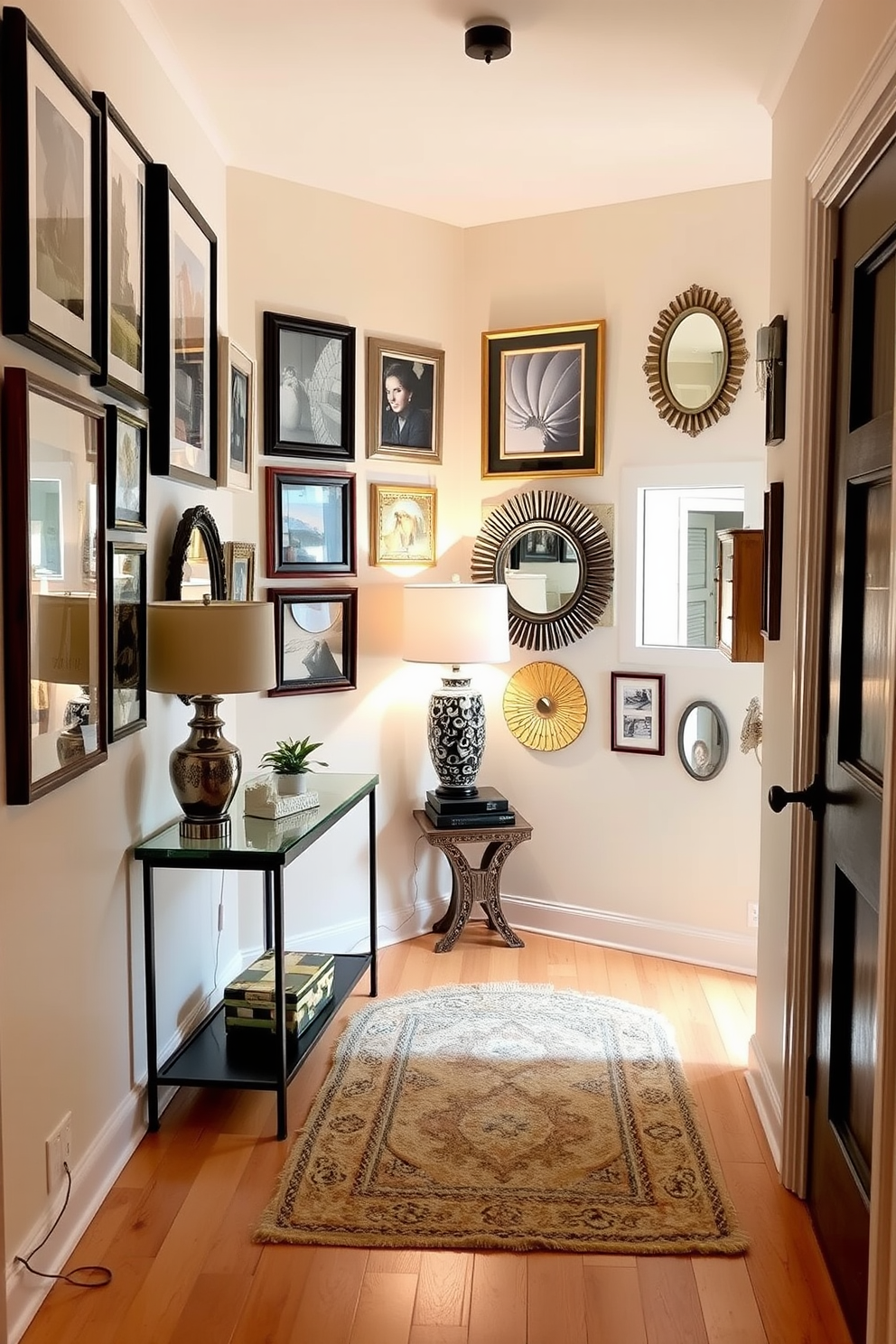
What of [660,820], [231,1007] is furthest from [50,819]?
[660,820]

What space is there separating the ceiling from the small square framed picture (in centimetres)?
172

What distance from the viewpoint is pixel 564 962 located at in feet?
13.1

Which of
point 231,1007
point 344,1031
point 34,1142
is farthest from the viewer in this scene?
point 344,1031

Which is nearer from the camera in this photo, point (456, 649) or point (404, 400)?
point (456, 649)

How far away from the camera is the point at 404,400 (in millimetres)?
4121

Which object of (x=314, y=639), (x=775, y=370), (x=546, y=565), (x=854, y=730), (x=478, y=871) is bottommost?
(x=478, y=871)

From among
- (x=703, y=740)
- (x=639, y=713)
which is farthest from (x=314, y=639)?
(x=703, y=740)

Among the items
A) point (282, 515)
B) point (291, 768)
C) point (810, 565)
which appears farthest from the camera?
point (282, 515)

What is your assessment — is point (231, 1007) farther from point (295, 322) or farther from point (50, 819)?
point (295, 322)

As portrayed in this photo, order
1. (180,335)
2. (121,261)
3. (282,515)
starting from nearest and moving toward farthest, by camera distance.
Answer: (121,261) → (180,335) → (282,515)

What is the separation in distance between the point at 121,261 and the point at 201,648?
89 centimetres

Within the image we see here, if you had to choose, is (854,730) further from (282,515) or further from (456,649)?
(282,515)

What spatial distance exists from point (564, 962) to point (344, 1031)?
99 centimetres

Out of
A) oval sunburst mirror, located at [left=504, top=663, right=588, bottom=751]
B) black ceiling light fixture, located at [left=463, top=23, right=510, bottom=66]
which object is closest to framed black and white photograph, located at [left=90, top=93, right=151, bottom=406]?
black ceiling light fixture, located at [left=463, top=23, right=510, bottom=66]
